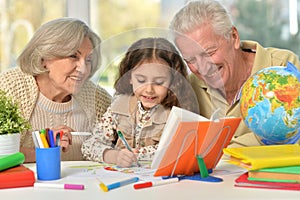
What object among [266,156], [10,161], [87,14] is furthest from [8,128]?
[87,14]

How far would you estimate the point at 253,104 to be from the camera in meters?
1.42

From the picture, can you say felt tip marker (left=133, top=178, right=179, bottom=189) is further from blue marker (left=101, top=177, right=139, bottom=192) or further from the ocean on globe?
the ocean on globe

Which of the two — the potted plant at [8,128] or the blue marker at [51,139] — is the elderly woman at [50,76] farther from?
the blue marker at [51,139]

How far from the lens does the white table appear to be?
115 cm

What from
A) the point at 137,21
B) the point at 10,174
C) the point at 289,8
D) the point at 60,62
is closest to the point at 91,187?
the point at 10,174

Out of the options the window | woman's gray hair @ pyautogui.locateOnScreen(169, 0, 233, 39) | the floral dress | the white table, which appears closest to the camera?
the white table

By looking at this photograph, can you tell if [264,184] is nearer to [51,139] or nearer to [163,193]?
[163,193]

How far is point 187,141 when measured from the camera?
1297 mm

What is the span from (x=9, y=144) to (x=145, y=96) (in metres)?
0.42

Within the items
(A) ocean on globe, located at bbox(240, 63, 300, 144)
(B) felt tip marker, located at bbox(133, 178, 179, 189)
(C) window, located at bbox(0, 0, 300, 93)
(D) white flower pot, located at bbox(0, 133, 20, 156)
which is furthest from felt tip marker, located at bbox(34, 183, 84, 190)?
(C) window, located at bbox(0, 0, 300, 93)

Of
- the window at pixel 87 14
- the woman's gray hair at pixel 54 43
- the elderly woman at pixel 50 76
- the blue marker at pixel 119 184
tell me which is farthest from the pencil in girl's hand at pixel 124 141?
the window at pixel 87 14

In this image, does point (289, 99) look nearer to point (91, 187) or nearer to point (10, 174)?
point (91, 187)

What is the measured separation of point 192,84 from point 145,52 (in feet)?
0.62

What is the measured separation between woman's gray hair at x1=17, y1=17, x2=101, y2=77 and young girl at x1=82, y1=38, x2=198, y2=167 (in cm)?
52
